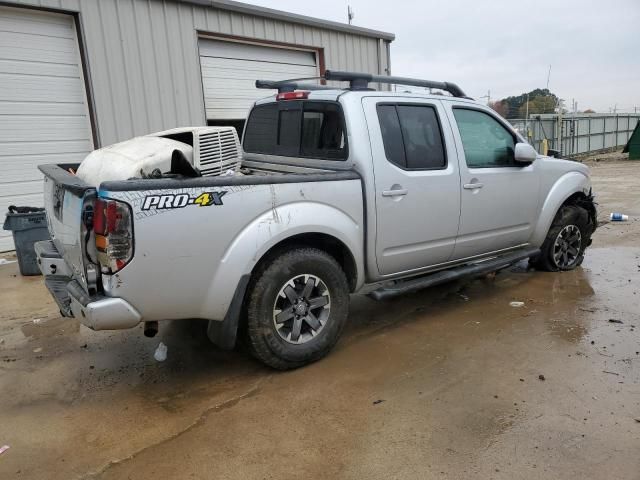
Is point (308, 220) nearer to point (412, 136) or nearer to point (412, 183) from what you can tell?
point (412, 183)

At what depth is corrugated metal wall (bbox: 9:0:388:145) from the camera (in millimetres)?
8094

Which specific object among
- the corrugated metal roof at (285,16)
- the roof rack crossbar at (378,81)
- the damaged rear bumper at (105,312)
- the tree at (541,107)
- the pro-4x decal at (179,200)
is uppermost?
the corrugated metal roof at (285,16)

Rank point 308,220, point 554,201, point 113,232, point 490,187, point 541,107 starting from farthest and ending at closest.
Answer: point 541,107 → point 554,201 → point 490,187 → point 308,220 → point 113,232

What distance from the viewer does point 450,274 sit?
4449mm

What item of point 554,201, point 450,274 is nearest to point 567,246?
point 554,201

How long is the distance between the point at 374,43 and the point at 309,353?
1072 cm

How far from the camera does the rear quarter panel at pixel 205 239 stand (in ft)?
9.27

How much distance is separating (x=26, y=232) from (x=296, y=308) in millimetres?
4672

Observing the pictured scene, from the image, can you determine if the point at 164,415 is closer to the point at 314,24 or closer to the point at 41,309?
the point at 41,309

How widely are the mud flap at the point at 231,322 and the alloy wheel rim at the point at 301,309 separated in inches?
10.6

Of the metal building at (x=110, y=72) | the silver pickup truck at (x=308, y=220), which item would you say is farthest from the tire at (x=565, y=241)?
the metal building at (x=110, y=72)

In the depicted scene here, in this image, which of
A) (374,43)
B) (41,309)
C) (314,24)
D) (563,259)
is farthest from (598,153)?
(41,309)

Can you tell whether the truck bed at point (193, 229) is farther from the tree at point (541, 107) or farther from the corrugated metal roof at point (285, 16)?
the tree at point (541, 107)

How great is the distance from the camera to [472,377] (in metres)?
3.44
